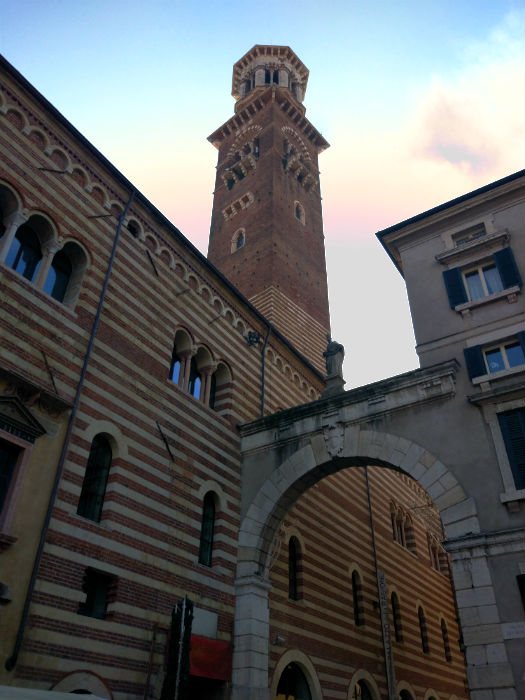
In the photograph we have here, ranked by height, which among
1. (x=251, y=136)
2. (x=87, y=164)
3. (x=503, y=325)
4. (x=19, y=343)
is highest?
(x=251, y=136)

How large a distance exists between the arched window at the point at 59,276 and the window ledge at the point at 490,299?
396 inches

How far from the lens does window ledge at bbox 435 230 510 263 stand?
1630 cm

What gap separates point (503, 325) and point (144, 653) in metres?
11.3

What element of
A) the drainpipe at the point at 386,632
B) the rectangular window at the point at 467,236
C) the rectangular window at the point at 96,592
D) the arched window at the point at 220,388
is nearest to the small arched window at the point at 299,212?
the drainpipe at the point at 386,632

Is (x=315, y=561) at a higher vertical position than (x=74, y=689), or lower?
higher

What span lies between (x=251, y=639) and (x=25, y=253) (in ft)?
34.7

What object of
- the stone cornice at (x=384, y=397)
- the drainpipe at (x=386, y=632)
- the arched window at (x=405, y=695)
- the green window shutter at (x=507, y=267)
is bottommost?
the arched window at (x=405, y=695)

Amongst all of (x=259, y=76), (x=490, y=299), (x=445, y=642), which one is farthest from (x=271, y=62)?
(x=445, y=642)

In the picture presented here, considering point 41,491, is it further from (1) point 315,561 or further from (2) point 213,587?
(1) point 315,561

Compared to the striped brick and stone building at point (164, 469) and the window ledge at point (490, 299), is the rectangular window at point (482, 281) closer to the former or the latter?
the window ledge at point (490, 299)

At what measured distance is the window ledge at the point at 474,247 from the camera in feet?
53.5

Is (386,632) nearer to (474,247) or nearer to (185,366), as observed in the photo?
(185,366)

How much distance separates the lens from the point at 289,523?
1816 centimetres

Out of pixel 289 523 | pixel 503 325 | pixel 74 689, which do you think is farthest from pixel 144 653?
pixel 503 325
